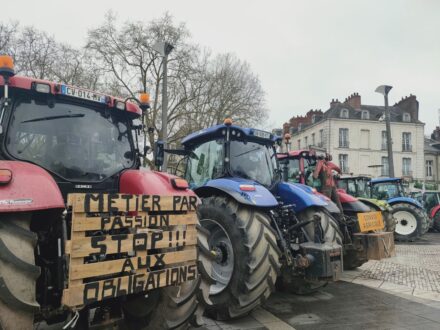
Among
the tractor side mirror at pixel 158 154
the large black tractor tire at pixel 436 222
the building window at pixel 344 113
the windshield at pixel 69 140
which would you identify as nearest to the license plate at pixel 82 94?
the windshield at pixel 69 140

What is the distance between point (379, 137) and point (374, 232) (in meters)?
37.5

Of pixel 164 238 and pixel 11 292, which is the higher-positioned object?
pixel 164 238

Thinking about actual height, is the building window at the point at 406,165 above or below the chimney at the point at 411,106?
below

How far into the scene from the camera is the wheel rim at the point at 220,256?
16.2 feet

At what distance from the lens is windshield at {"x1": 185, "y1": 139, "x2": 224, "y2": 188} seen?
5936 mm

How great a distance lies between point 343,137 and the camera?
133 feet

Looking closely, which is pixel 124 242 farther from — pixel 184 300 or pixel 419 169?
pixel 419 169

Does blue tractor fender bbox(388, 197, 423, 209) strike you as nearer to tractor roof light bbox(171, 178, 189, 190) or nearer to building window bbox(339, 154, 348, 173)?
tractor roof light bbox(171, 178, 189, 190)

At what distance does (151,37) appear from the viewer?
23562 mm

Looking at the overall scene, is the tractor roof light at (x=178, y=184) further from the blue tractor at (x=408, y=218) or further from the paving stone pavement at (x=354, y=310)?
the blue tractor at (x=408, y=218)

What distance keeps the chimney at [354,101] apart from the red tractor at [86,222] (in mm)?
41421

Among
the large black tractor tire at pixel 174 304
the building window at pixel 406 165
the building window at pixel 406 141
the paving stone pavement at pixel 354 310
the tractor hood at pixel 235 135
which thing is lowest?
the paving stone pavement at pixel 354 310

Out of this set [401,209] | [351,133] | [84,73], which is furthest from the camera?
[351,133]

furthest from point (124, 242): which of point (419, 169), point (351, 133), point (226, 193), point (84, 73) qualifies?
point (419, 169)
